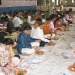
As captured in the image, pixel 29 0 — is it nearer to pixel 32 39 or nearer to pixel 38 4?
pixel 38 4

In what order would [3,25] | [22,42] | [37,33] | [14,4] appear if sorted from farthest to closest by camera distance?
[14,4]
[3,25]
[37,33]
[22,42]

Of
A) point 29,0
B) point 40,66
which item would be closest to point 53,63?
point 40,66

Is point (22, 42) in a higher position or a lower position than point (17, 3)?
lower

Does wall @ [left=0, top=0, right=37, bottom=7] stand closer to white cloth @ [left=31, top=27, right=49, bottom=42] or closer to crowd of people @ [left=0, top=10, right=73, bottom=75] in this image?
crowd of people @ [left=0, top=10, right=73, bottom=75]

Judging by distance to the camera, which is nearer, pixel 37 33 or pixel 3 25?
pixel 37 33

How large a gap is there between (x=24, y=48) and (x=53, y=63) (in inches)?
30.7

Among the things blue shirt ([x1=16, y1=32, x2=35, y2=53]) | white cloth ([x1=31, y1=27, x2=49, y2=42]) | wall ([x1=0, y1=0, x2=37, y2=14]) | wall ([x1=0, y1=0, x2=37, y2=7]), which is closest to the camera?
blue shirt ([x1=16, y1=32, x2=35, y2=53])

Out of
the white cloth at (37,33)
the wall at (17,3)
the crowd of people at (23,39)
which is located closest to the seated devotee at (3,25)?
the crowd of people at (23,39)

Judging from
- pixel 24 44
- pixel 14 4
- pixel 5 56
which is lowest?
pixel 24 44

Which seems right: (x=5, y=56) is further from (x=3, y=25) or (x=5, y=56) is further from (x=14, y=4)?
(x=14, y=4)

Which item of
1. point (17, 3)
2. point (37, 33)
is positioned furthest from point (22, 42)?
point (17, 3)

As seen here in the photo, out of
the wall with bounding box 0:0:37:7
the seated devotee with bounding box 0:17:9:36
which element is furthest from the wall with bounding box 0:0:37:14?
the seated devotee with bounding box 0:17:9:36

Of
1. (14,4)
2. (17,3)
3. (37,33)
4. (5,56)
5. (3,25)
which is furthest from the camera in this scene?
(17,3)

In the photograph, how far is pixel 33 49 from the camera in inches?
163
